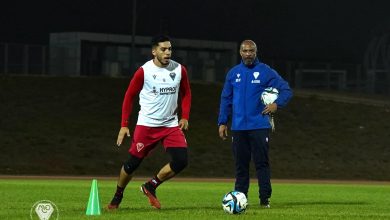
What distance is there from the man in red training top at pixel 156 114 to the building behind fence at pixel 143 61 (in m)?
40.3

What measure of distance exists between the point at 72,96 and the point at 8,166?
36.0ft

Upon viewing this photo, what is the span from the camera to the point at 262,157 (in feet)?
44.5

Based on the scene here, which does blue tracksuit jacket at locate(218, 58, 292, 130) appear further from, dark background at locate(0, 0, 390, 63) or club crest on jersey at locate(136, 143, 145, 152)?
dark background at locate(0, 0, 390, 63)

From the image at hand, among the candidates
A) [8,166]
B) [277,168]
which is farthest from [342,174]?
[8,166]

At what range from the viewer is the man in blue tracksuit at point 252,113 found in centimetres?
1352

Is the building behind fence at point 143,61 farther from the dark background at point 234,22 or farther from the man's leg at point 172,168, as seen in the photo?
the man's leg at point 172,168

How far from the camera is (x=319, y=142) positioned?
42.6 metres

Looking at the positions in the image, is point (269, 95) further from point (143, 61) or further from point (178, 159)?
point (143, 61)

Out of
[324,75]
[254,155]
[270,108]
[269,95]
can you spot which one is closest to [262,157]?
[254,155]

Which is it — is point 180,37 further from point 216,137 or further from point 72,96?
point 216,137

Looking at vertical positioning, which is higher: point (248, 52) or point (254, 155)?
point (248, 52)

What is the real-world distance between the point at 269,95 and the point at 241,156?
0.97 meters

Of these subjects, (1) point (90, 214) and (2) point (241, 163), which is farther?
(2) point (241, 163)

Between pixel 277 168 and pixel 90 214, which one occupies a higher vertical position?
pixel 90 214
